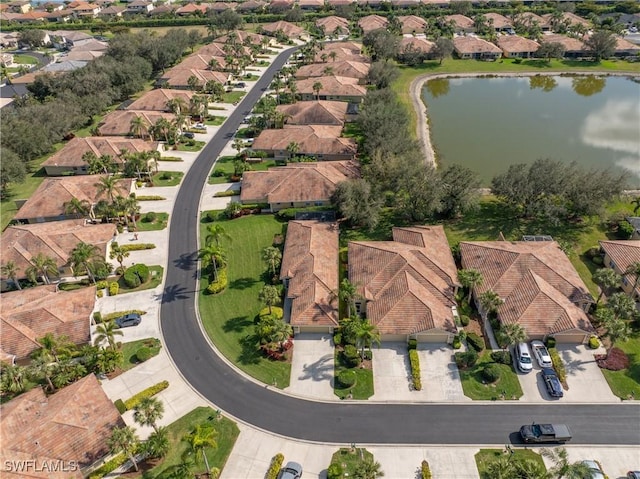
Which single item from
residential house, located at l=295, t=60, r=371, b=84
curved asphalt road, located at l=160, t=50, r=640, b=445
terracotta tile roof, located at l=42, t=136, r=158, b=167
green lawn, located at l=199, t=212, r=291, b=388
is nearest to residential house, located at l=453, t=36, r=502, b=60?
residential house, located at l=295, t=60, r=371, b=84

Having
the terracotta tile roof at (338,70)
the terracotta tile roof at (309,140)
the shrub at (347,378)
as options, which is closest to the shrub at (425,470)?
the shrub at (347,378)

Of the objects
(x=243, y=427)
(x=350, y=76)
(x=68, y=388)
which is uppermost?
(x=350, y=76)

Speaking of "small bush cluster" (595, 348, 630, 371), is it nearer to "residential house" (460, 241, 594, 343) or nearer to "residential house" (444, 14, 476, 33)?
"residential house" (460, 241, 594, 343)

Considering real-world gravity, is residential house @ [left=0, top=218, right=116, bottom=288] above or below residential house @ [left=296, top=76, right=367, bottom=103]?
below

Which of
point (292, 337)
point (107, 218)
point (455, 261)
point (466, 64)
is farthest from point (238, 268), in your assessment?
point (466, 64)

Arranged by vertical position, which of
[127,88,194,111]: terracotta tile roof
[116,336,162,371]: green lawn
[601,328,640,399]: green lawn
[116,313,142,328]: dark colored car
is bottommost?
Result: [116,336,162,371]: green lawn

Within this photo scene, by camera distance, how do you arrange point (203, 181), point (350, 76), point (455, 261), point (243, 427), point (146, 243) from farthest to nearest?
1. point (350, 76)
2. point (203, 181)
3. point (146, 243)
4. point (455, 261)
5. point (243, 427)

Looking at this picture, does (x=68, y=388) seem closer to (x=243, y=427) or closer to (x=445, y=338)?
(x=243, y=427)

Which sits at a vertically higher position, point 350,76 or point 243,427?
point 350,76
